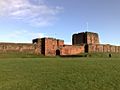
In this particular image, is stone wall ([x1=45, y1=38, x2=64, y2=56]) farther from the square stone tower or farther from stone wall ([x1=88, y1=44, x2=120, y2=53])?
the square stone tower

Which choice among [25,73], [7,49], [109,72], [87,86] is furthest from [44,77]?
[7,49]

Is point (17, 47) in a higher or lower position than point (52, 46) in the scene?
lower

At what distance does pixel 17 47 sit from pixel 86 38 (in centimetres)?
1922

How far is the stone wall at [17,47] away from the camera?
119 feet

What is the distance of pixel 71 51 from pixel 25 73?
3053 centimetres

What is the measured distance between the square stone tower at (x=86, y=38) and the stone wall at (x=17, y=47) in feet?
54.0

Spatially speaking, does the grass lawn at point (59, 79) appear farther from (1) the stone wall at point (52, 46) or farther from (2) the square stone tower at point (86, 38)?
(2) the square stone tower at point (86, 38)

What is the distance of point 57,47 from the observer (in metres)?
43.3

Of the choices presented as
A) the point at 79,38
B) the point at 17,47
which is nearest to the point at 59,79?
the point at 17,47

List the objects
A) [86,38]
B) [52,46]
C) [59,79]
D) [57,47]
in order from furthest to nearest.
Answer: [86,38] → [57,47] → [52,46] → [59,79]

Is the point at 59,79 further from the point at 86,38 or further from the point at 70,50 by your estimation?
the point at 86,38

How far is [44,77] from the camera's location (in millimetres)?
13250

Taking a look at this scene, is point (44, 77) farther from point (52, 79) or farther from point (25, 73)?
point (25, 73)

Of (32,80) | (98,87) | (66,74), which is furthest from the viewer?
(66,74)
